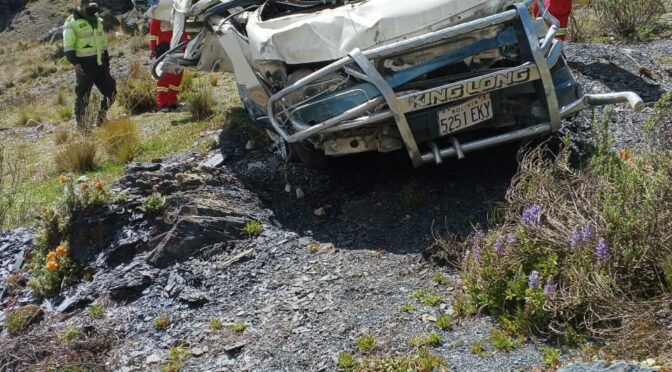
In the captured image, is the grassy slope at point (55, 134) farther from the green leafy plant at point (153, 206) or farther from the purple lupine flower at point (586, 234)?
the purple lupine flower at point (586, 234)

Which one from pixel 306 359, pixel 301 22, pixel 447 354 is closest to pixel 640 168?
pixel 447 354

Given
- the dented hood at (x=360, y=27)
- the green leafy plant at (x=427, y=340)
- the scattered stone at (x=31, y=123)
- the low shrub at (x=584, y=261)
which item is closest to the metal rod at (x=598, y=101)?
the dented hood at (x=360, y=27)

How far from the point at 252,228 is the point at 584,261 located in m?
2.34

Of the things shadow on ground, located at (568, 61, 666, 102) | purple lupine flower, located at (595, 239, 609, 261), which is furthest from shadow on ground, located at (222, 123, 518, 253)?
shadow on ground, located at (568, 61, 666, 102)

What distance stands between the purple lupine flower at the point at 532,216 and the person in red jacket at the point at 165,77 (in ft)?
23.7

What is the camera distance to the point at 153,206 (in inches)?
212

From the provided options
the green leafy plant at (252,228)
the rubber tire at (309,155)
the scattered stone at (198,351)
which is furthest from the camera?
the rubber tire at (309,155)

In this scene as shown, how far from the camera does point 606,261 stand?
11.8 ft

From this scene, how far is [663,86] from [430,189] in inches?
123

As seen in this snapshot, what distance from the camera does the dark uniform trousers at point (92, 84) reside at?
10.6 meters

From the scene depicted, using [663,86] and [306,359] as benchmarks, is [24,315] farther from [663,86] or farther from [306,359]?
[663,86]

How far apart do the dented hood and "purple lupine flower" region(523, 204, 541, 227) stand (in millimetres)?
1605

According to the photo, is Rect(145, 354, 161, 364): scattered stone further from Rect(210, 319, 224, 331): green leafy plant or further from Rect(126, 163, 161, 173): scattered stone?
Rect(126, 163, 161, 173): scattered stone

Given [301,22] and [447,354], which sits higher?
[301,22]
